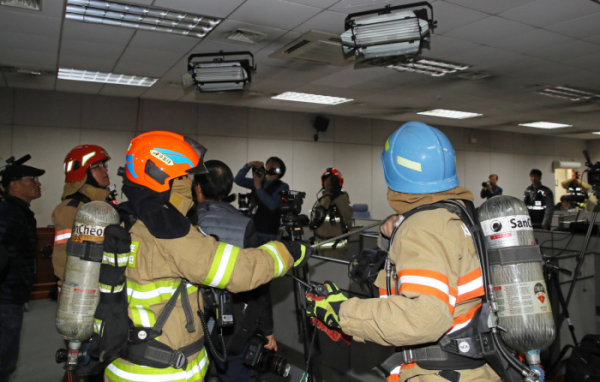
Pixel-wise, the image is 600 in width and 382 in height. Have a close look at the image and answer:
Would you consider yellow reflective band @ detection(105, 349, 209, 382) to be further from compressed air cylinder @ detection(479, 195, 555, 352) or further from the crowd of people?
compressed air cylinder @ detection(479, 195, 555, 352)

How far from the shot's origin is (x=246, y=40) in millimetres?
4395

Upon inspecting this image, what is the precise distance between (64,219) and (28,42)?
9.46 ft

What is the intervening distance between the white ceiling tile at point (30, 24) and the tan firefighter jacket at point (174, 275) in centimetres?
325

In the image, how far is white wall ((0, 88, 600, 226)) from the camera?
693 centimetres

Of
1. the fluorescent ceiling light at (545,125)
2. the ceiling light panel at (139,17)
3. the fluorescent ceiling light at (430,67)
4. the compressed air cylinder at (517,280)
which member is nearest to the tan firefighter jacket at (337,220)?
the fluorescent ceiling light at (430,67)

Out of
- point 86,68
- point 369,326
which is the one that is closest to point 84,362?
point 369,326

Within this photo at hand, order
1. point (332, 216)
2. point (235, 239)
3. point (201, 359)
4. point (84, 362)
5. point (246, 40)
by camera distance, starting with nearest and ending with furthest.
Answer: point (84, 362) → point (201, 359) → point (235, 239) → point (246, 40) → point (332, 216)

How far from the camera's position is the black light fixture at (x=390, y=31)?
3311 mm

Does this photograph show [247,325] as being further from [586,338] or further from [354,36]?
[354,36]

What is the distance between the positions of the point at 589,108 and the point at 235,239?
8.65 m

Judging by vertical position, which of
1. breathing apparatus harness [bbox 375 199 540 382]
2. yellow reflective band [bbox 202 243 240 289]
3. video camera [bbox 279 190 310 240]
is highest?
video camera [bbox 279 190 310 240]

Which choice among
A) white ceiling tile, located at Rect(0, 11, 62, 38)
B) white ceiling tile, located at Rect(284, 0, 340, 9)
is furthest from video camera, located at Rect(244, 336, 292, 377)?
white ceiling tile, located at Rect(0, 11, 62, 38)

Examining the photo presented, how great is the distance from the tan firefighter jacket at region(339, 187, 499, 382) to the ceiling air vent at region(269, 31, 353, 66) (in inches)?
131

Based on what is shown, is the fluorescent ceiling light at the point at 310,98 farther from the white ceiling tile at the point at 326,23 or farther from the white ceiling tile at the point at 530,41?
the white ceiling tile at the point at 530,41
